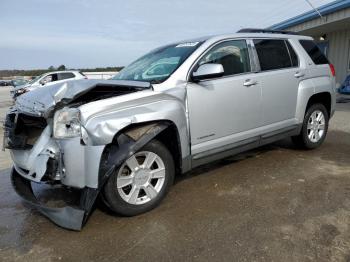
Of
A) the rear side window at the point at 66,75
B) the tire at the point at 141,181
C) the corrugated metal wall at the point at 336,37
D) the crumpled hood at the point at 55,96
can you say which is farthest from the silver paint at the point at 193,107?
the rear side window at the point at 66,75

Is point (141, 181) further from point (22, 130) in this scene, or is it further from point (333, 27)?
point (333, 27)

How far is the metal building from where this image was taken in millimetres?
12055

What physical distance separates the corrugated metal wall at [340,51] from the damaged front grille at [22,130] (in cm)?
1434

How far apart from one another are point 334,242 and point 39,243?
103 inches

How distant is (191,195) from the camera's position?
13.2 feet

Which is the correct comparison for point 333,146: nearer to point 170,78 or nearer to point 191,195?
point 191,195

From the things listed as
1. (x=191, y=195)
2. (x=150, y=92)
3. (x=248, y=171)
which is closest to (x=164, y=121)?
(x=150, y=92)

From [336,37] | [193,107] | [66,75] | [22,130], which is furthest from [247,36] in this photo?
[66,75]

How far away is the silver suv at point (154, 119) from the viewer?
3.07 metres

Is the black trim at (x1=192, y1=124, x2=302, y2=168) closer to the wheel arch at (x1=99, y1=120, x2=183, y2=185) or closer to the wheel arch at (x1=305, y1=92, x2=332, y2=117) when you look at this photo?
the wheel arch at (x1=99, y1=120, x2=183, y2=185)

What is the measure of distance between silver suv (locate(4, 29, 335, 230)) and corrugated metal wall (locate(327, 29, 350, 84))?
11.0 m

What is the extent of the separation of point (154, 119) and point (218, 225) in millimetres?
1222

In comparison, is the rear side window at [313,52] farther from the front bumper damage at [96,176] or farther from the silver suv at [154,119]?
the front bumper damage at [96,176]

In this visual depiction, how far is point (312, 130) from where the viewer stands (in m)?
5.59
